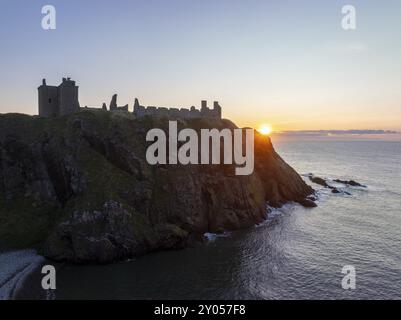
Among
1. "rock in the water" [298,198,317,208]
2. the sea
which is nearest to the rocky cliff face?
the sea

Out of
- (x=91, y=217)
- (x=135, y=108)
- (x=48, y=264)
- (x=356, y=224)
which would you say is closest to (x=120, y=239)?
(x=91, y=217)

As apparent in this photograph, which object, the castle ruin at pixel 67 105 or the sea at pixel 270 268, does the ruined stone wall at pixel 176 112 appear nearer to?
the castle ruin at pixel 67 105

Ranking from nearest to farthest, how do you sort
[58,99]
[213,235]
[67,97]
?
[213,235] < [67,97] < [58,99]

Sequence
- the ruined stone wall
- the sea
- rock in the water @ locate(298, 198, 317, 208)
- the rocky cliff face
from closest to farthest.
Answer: the sea < the rocky cliff face < the ruined stone wall < rock in the water @ locate(298, 198, 317, 208)

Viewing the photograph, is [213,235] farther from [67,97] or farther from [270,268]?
[67,97]

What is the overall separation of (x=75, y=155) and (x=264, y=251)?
1429 inches

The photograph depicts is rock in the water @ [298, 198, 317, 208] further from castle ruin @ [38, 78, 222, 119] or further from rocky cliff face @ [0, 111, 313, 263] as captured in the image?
castle ruin @ [38, 78, 222, 119]

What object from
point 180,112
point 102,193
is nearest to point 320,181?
point 180,112

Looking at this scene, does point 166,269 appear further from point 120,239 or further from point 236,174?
point 236,174

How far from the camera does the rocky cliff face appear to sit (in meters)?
58.2

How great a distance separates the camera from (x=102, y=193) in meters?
61.4

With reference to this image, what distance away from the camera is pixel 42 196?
69125 millimetres

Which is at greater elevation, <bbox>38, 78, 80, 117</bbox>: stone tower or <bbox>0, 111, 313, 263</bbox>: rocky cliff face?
<bbox>38, 78, 80, 117</bbox>: stone tower

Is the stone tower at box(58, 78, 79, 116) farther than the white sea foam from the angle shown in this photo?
Yes
